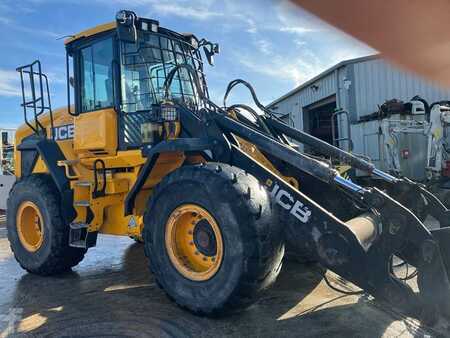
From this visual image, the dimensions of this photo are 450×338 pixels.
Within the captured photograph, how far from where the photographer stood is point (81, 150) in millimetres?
5320

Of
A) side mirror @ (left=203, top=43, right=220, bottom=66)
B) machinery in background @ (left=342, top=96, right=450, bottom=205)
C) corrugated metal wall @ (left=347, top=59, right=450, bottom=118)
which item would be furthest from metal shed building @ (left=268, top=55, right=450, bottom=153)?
side mirror @ (left=203, top=43, right=220, bottom=66)

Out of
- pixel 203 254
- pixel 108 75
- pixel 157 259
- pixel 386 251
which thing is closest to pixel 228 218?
pixel 203 254

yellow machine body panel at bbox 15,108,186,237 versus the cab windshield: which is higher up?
the cab windshield

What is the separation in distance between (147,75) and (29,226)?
99.8 inches

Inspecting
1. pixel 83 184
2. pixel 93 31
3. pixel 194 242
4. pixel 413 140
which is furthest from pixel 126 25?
pixel 413 140

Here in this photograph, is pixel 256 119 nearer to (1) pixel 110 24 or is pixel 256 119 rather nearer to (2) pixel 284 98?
(1) pixel 110 24

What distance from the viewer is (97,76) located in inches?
208

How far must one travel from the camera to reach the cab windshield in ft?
16.1

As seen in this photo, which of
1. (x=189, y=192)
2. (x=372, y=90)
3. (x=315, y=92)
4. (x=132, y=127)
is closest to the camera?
(x=189, y=192)

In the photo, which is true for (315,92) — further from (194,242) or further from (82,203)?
(194,242)

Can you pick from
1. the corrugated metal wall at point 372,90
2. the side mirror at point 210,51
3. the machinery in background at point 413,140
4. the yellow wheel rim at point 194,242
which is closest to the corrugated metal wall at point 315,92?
the corrugated metal wall at point 372,90

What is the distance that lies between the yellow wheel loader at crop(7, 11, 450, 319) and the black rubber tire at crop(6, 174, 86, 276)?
16mm

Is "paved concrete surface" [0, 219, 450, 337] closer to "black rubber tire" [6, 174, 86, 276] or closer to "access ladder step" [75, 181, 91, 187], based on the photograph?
"black rubber tire" [6, 174, 86, 276]

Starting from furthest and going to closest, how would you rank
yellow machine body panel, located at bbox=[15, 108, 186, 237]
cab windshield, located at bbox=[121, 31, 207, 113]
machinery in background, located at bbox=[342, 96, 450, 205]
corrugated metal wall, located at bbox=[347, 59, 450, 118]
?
Answer: corrugated metal wall, located at bbox=[347, 59, 450, 118]
machinery in background, located at bbox=[342, 96, 450, 205]
cab windshield, located at bbox=[121, 31, 207, 113]
yellow machine body panel, located at bbox=[15, 108, 186, 237]
